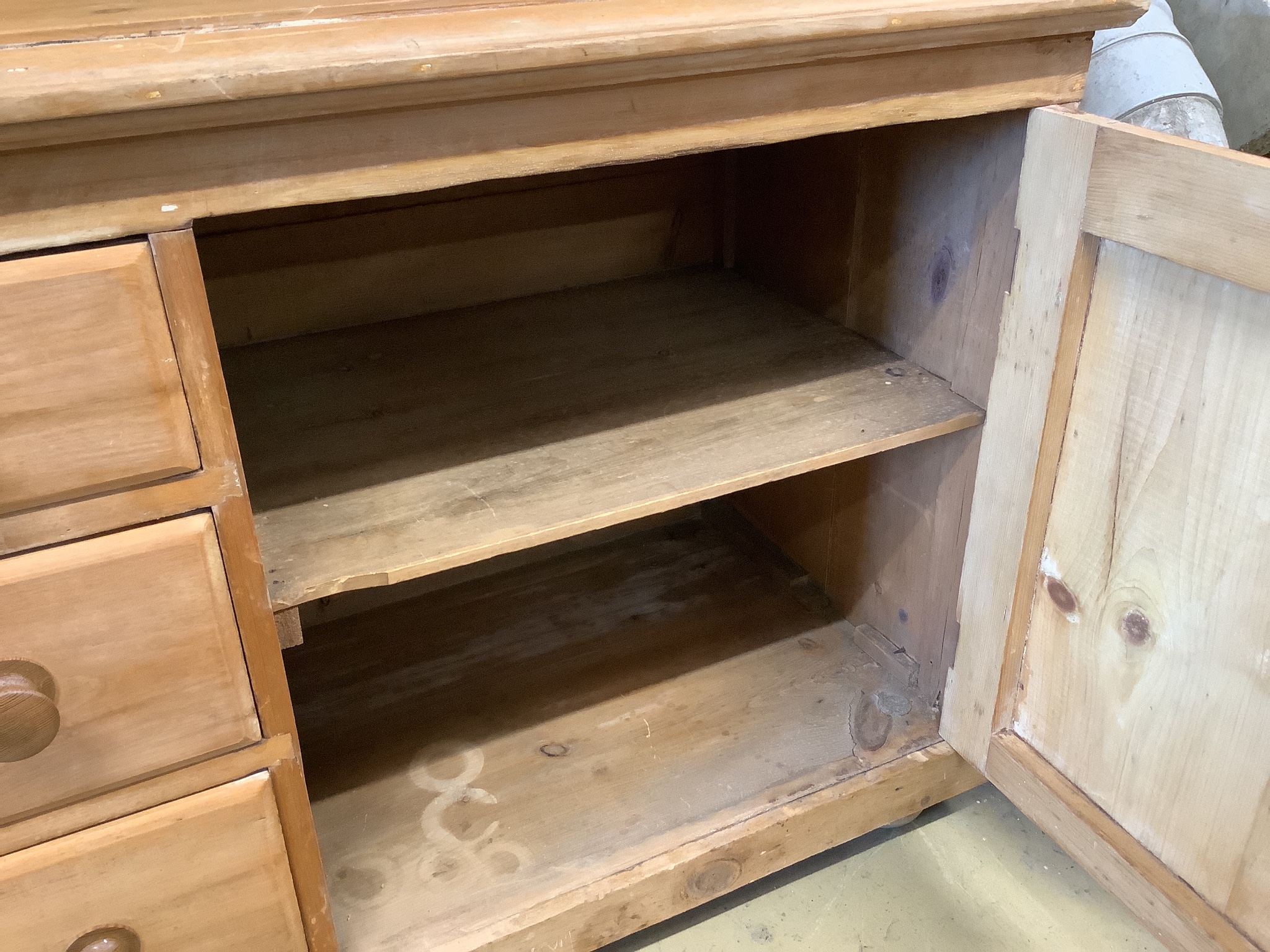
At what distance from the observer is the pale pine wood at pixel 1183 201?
0.55 m

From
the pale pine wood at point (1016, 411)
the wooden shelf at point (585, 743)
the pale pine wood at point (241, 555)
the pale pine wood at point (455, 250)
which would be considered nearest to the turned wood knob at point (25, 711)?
the pale pine wood at point (241, 555)

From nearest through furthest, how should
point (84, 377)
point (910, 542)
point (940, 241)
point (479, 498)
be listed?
point (84, 377) < point (479, 498) < point (940, 241) < point (910, 542)

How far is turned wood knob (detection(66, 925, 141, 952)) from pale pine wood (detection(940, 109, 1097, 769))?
684mm

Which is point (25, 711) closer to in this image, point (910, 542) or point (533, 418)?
point (533, 418)

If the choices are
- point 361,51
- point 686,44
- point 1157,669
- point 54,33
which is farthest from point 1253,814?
point 54,33

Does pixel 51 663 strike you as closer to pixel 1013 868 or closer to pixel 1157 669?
pixel 1157 669

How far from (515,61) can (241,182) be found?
152 millimetres

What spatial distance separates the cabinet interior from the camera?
771mm

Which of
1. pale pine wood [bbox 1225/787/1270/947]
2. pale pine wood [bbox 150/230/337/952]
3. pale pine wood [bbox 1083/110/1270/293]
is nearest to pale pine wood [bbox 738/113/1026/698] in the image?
pale pine wood [bbox 1083/110/1270/293]

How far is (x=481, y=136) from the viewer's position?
0.54m

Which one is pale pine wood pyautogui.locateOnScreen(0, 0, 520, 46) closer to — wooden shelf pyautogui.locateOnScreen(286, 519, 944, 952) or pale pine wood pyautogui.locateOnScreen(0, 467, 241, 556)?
pale pine wood pyautogui.locateOnScreen(0, 467, 241, 556)

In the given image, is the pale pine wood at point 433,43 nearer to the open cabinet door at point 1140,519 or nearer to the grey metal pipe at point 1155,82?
the open cabinet door at point 1140,519

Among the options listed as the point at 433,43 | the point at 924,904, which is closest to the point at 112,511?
the point at 433,43

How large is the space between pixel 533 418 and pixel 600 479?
0.41 ft
